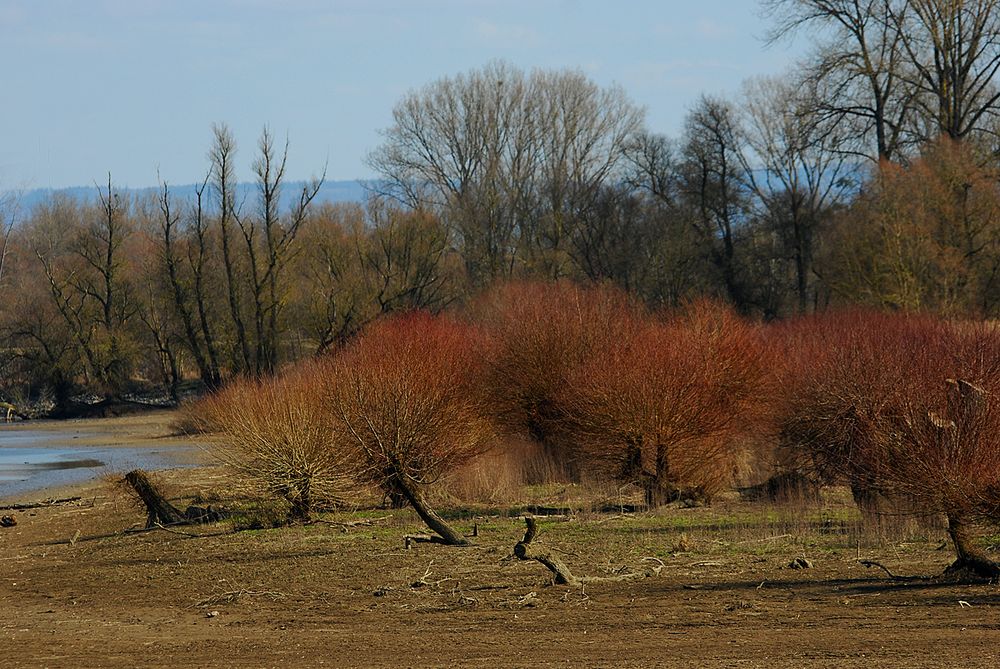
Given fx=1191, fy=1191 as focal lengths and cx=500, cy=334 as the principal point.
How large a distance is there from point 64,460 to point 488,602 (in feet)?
106

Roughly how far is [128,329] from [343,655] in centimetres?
6402

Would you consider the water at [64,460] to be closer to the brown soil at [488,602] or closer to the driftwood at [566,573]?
the brown soil at [488,602]

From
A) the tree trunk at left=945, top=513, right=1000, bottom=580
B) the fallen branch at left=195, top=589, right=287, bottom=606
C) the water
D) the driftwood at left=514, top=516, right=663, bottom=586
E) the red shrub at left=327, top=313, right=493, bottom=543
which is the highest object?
the red shrub at left=327, top=313, right=493, bottom=543

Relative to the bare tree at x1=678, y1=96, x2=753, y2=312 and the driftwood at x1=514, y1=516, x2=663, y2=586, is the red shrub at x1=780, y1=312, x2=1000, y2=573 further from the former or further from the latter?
the bare tree at x1=678, y1=96, x2=753, y2=312

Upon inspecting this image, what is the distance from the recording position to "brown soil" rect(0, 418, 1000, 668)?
11156 mm

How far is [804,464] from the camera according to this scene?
75.5ft

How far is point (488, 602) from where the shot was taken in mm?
13836

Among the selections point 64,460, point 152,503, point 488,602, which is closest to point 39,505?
point 152,503

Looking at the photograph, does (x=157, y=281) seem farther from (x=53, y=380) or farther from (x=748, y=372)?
(x=748, y=372)

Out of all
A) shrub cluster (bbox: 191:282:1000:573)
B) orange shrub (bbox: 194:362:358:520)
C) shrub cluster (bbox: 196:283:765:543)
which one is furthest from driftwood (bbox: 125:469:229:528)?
shrub cluster (bbox: 191:282:1000:573)

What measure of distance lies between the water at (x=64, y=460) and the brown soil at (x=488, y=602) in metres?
13.6

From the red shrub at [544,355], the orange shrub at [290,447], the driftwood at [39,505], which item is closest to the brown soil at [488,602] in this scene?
the orange shrub at [290,447]

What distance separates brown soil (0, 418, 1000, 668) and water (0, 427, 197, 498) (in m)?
13.6

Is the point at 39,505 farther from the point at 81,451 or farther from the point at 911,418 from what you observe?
the point at 911,418
